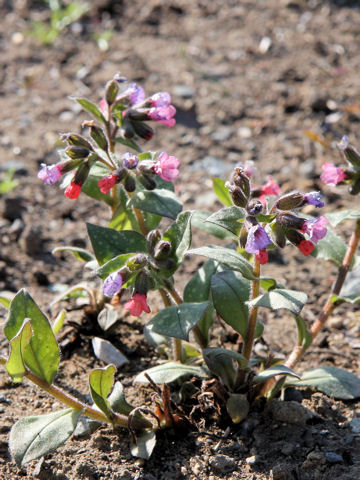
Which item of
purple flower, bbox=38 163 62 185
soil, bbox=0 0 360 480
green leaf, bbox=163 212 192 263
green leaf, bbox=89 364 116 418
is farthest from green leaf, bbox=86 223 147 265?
soil, bbox=0 0 360 480

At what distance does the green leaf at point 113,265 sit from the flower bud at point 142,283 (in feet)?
0.29

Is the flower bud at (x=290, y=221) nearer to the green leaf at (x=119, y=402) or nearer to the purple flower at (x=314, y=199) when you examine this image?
the purple flower at (x=314, y=199)

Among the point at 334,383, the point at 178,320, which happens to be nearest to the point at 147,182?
the point at 178,320

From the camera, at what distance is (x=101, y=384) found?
263cm

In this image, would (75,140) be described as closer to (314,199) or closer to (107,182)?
(107,182)

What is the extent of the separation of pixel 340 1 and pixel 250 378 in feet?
16.9

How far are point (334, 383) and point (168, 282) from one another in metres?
0.90

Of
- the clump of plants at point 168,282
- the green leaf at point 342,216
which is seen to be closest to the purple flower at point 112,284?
the clump of plants at point 168,282

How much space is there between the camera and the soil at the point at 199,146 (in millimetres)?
2738

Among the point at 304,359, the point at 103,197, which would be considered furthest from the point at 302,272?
the point at 103,197

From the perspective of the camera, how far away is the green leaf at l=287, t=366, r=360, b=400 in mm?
2947

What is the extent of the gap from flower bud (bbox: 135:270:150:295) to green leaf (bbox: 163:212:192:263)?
17cm

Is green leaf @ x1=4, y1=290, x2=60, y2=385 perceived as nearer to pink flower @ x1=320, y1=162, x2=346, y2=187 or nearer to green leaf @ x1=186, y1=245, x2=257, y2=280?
green leaf @ x1=186, y1=245, x2=257, y2=280

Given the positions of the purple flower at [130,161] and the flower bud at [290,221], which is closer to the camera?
the flower bud at [290,221]
